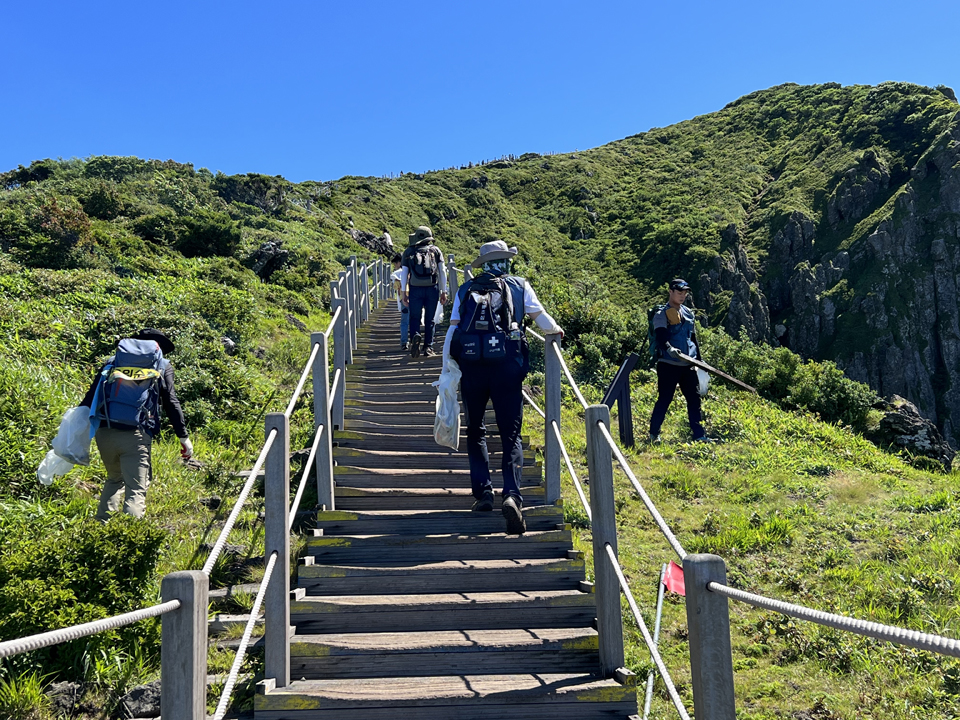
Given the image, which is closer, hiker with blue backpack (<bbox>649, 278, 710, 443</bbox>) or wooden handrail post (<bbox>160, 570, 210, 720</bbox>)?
wooden handrail post (<bbox>160, 570, 210, 720</bbox>)

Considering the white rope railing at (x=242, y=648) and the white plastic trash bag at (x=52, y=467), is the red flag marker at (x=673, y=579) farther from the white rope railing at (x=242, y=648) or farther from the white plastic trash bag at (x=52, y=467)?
the white plastic trash bag at (x=52, y=467)

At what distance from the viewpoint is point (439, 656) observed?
367cm

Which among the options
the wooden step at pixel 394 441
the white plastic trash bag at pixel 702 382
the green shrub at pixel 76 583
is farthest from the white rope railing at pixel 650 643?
the white plastic trash bag at pixel 702 382

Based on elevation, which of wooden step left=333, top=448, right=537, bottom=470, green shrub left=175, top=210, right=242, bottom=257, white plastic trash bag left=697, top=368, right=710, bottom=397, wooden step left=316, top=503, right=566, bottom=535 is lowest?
wooden step left=316, top=503, right=566, bottom=535

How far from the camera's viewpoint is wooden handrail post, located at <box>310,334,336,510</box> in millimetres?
5242

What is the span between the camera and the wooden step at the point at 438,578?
4289mm

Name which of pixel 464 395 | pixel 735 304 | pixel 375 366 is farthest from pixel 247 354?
pixel 735 304

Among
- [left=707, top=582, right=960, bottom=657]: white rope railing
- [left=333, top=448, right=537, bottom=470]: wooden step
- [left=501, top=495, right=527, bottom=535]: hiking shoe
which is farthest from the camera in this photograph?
[left=333, top=448, right=537, bottom=470]: wooden step

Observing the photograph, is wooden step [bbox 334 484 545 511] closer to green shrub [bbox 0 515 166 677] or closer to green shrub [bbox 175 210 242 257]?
green shrub [bbox 0 515 166 677]

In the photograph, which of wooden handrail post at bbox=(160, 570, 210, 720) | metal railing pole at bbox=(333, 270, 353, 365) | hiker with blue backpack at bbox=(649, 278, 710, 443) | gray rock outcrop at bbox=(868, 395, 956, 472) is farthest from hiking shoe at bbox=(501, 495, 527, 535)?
gray rock outcrop at bbox=(868, 395, 956, 472)

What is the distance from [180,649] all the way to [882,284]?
51917 mm

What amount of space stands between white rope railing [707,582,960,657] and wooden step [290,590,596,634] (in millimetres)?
2009

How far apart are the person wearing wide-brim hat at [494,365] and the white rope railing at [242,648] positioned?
1.81 metres

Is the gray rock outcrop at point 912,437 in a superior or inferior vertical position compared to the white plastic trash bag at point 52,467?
inferior
